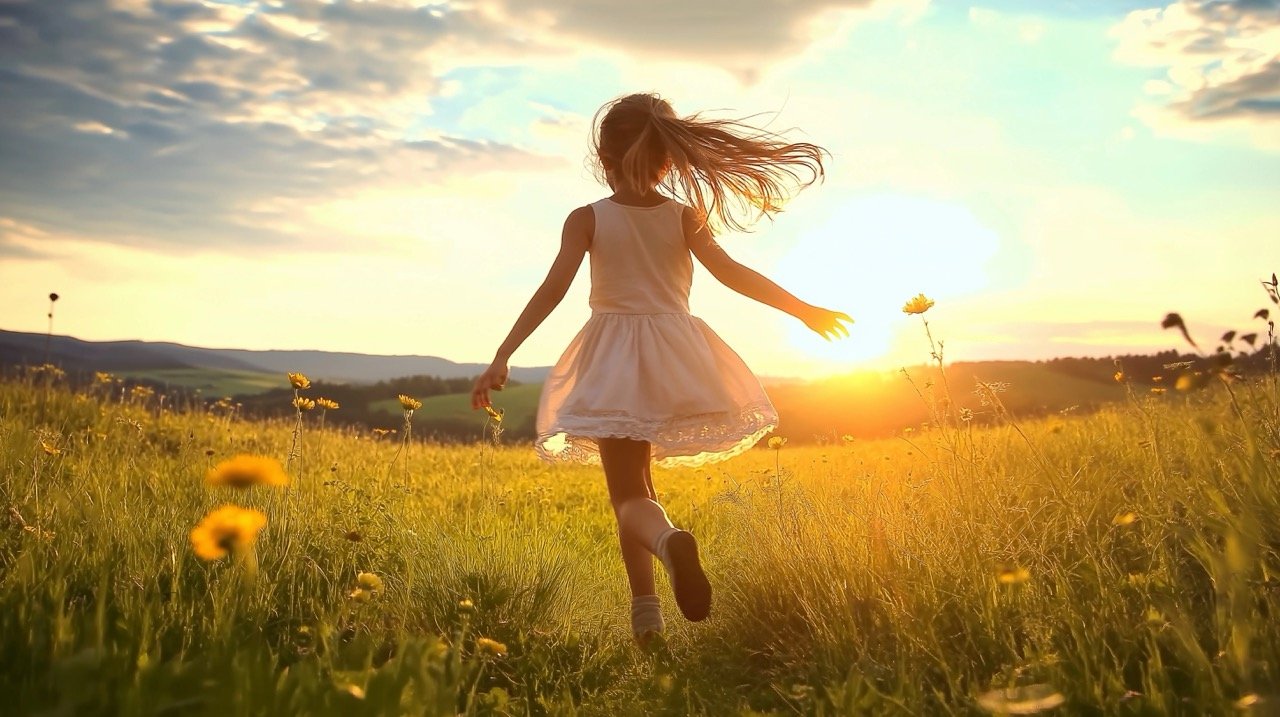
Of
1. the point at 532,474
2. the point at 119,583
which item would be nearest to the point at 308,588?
the point at 119,583

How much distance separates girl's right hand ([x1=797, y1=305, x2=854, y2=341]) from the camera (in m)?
4.57

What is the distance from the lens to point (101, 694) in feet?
7.13

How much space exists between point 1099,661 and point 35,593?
3494 millimetres

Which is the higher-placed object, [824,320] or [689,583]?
[824,320]

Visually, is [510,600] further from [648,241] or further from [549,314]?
[648,241]

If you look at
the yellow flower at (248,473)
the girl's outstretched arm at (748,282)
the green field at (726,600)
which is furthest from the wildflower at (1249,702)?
the girl's outstretched arm at (748,282)

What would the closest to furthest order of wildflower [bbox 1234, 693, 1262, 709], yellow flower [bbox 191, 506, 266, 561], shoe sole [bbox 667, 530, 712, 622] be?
yellow flower [bbox 191, 506, 266, 561]
wildflower [bbox 1234, 693, 1262, 709]
shoe sole [bbox 667, 530, 712, 622]

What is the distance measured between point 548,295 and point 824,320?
132 centimetres

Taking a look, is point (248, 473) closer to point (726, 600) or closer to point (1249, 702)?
point (1249, 702)

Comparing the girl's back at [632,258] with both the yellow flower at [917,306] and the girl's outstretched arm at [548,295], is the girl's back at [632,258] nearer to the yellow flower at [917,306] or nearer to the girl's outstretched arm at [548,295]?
the girl's outstretched arm at [548,295]

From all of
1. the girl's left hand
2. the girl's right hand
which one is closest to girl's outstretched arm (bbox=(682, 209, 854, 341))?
the girl's right hand

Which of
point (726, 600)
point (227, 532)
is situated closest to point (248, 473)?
point (227, 532)

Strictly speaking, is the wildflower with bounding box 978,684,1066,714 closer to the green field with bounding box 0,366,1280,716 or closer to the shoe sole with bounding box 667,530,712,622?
the green field with bounding box 0,366,1280,716

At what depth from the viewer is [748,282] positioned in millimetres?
4715
